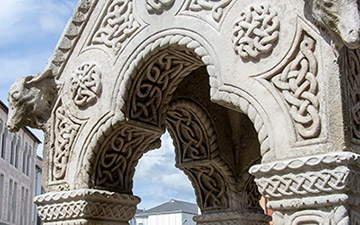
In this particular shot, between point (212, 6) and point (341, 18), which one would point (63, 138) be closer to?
point (212, 6)

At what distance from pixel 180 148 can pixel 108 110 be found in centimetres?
198

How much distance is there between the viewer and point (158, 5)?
5.71 meters

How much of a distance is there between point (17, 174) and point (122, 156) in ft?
82.5

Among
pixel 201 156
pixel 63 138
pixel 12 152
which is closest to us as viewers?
pixel 63 138

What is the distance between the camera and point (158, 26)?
569 centimetres

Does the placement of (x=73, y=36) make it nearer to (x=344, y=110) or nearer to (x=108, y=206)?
(x=108, y=206)

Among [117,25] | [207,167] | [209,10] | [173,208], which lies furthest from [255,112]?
[173,208]

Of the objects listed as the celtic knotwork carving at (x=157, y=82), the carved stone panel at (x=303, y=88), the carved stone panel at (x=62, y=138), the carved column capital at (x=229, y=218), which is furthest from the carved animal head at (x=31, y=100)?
the carved stone panel at (x=303, y=88)

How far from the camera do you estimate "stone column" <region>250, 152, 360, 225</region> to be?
4188mm

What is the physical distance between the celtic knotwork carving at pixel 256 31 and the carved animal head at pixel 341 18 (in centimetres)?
46

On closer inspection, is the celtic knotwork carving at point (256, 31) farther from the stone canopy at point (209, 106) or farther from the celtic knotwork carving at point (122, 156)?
the celtic knotwork carving at point (122, 156)

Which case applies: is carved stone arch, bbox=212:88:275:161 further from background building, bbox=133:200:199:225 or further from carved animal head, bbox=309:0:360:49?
background building, bbox=133:200:199:225

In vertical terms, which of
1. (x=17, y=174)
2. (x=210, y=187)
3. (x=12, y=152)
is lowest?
(x=210, y=187)

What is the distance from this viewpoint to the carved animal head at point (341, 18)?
416cm
